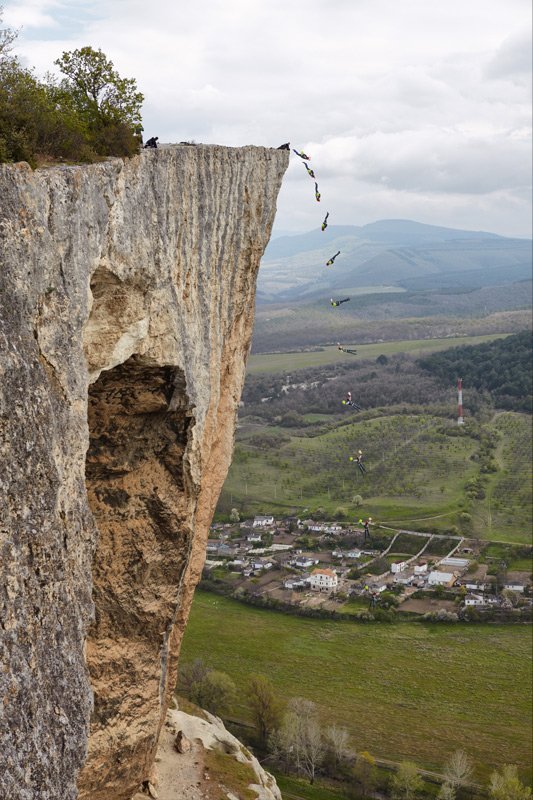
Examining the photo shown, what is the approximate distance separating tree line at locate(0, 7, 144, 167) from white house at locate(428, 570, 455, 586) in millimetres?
49265

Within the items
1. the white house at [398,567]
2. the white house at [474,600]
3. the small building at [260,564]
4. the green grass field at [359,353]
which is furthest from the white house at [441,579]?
the green grass field at [359,353]

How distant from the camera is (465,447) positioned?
8988 centimetres

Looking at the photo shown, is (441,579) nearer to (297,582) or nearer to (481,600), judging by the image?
(481,600)

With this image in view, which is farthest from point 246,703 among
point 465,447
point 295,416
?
point 295,416

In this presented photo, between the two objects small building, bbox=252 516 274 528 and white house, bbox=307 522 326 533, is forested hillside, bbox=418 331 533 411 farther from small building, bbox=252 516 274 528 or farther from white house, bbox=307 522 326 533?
small building, bbox=252 516 274 528

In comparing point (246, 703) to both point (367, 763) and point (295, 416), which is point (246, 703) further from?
point (295, 416)

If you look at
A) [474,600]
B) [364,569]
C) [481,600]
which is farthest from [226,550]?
[481,600]

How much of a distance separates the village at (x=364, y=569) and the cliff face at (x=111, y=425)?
1424 inches

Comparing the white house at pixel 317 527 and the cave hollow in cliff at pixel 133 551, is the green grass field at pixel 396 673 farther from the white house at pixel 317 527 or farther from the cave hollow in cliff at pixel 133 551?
the cave hollow in cliff at pixel 133 551

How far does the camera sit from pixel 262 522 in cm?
7512

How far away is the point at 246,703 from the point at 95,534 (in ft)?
108

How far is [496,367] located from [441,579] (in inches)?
2654

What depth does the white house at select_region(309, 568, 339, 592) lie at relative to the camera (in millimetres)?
58062

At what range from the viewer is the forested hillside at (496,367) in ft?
355
